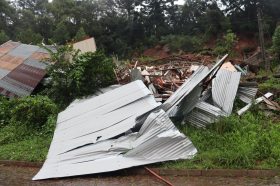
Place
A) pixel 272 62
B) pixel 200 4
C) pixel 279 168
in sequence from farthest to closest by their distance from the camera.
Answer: pixel 200 4 → pixel 272 62 → pixel 279 168

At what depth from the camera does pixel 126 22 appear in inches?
1588

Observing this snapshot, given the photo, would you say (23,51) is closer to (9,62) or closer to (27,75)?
(9,62)

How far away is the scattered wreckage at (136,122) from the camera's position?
7328 millimetres

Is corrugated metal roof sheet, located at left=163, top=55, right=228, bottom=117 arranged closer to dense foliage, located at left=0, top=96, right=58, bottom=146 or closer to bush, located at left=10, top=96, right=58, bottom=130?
dense foliage, located at left=0, top=96, right=58, bottom=146

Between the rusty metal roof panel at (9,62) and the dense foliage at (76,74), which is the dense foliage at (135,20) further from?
the dense foliage at (76,74)

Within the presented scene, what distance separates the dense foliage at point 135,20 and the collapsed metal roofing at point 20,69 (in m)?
18.7

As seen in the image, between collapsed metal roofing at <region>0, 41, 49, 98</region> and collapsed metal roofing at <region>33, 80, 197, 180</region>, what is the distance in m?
4.28

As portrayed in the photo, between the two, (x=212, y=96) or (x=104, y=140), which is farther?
(x=212, y=96)

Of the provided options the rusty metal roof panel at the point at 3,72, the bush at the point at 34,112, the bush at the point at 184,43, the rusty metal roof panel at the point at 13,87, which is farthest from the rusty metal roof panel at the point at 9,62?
the bush at the point at 184,43

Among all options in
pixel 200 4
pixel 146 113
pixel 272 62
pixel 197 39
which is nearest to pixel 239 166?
pixel 146 113

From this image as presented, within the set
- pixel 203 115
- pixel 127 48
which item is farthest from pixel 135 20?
pixel 203 115

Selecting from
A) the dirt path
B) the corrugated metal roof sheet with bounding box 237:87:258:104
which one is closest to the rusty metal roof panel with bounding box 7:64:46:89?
the dirt path

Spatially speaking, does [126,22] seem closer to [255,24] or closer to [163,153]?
[255,24]

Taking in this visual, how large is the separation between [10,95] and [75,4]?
28.6 metres
